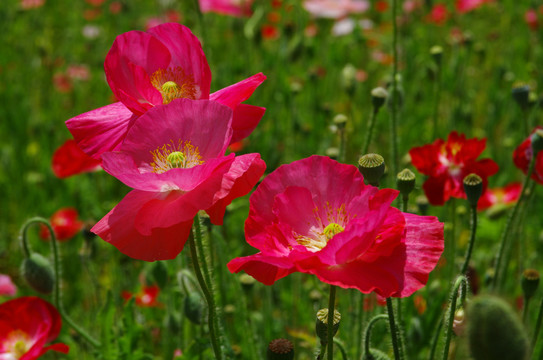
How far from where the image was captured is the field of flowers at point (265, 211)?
91cm

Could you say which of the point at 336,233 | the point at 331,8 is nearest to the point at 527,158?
the point at 336,233

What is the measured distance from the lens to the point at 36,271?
155 cm

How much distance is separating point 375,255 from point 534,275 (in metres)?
0.65

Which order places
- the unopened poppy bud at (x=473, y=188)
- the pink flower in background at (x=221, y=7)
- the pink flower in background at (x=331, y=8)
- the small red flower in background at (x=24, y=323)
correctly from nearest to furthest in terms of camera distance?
the unopened poppy bud at (x=473, y=188), the small red flower in background at (x=24, y=323), the pink flower in background at (x=221, y=7), the pink flower in background at (x=331, y=8)

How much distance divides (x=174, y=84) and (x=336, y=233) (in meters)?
0.41

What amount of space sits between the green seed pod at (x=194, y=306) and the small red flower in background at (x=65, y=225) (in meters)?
1.17

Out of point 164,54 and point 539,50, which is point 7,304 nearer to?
point 164,54

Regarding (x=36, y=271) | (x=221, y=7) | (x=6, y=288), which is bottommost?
(x=6, y=288)

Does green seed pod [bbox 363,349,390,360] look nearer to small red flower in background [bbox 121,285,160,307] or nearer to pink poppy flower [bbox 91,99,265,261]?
pink poppy flower [bbox 91,99,265,261]

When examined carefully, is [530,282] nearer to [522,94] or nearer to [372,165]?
[372,165]

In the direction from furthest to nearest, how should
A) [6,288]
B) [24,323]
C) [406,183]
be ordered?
[6,288], [24,323], [406,183]

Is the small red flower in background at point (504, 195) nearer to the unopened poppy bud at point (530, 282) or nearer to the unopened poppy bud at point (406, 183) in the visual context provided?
the unopened poppy bud at point (530, 282)

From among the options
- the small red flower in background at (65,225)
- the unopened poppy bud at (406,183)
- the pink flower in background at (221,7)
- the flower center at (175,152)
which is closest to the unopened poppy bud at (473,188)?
the unopened poppy bud at (406,183)

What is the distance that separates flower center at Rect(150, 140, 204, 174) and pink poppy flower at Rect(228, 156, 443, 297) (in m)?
0.13
